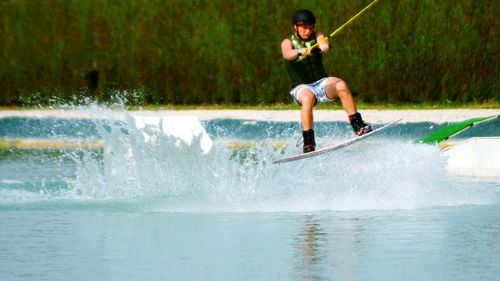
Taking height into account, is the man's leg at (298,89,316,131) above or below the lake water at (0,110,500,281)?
above

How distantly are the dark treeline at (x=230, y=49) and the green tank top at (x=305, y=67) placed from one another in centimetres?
1227

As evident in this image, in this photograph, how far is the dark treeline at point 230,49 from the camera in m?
26.8

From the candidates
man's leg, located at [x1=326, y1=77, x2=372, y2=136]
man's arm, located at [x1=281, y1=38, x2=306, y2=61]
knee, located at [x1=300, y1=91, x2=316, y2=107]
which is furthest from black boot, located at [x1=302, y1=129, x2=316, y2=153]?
man's arm, located at [x1=281, y1=38, x2=306, y2=61]

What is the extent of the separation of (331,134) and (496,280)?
13.9 metres

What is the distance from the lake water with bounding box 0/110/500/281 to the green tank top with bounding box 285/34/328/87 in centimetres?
93

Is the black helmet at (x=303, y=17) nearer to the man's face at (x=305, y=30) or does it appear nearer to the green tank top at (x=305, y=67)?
the man's face at (x=305, y=30)

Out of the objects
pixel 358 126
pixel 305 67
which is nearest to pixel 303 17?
pixel 305 67

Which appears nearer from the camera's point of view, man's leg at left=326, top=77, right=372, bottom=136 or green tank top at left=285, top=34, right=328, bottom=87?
man's leg at left=326, top=77, right=372, bottom=136

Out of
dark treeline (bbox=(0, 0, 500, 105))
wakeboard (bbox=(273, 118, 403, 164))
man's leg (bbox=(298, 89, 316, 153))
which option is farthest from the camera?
dark treeline (bbox=(0, 0, 500, 105))

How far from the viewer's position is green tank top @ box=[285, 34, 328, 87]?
14453 millimetres

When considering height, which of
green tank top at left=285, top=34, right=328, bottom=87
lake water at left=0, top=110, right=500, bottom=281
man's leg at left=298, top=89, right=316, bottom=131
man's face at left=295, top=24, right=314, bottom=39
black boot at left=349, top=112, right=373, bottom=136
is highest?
man's face at left=295, top=24, right=314, bottom=39

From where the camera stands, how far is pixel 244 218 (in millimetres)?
12992

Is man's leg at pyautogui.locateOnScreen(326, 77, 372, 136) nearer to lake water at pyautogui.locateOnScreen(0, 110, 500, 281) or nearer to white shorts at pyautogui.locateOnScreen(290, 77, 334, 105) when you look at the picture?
white shorts at pyautogui.locateOnScreen(290, 77, 334, 105)

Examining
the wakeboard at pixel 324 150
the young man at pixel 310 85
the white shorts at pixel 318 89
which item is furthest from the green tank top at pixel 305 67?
the wakeboard at pixel 324 150
